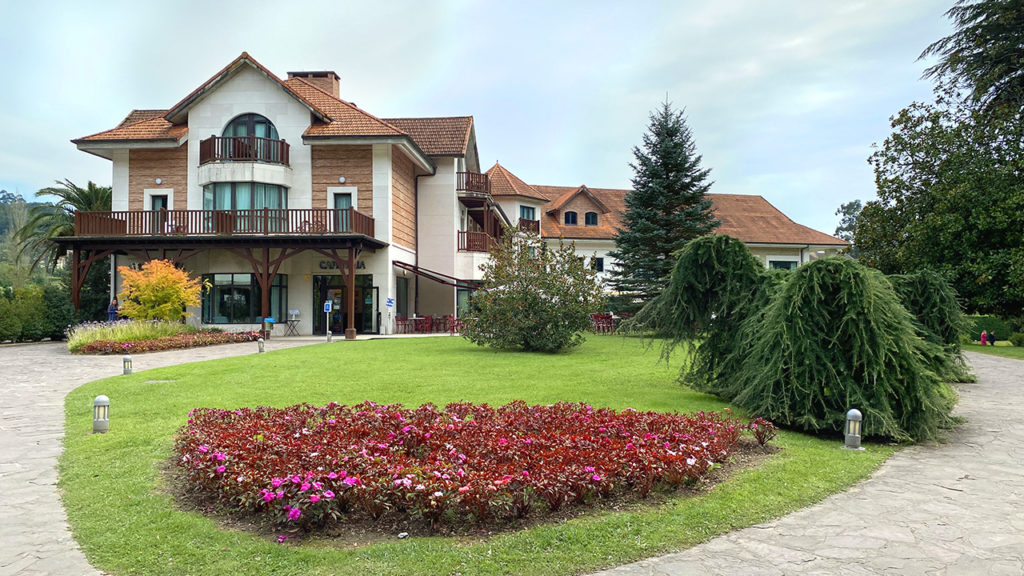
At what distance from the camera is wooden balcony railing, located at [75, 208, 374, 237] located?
84.9 ft

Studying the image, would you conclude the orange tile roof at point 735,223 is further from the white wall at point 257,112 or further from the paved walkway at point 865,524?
the paved walkway at point 865,524

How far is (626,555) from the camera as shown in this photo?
13.6ft

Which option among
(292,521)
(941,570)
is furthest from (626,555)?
(292,521)

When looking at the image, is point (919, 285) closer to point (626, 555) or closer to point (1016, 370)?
point (1016, 370)

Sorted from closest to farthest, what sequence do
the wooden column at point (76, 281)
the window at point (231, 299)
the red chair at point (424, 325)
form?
the wooden column at point (76, 281)
the window at point (231, 299)
the red chair at point (424, 325)

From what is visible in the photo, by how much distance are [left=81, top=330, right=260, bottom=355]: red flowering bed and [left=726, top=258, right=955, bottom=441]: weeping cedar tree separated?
18.1 metres

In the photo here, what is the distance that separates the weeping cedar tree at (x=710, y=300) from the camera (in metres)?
9.90

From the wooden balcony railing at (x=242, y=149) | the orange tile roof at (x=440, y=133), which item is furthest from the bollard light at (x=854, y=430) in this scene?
the orange tile roof at (x=440, y=133)

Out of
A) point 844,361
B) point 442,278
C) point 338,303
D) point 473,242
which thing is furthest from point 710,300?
point 473,242

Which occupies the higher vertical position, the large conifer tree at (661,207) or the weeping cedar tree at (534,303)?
the large conifer tree at (661,207)

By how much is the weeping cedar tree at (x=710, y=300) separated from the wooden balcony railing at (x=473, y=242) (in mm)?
22840

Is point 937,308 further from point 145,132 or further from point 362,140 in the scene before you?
point 145,132

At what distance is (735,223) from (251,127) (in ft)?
113

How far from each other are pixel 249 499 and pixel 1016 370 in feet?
63.5
